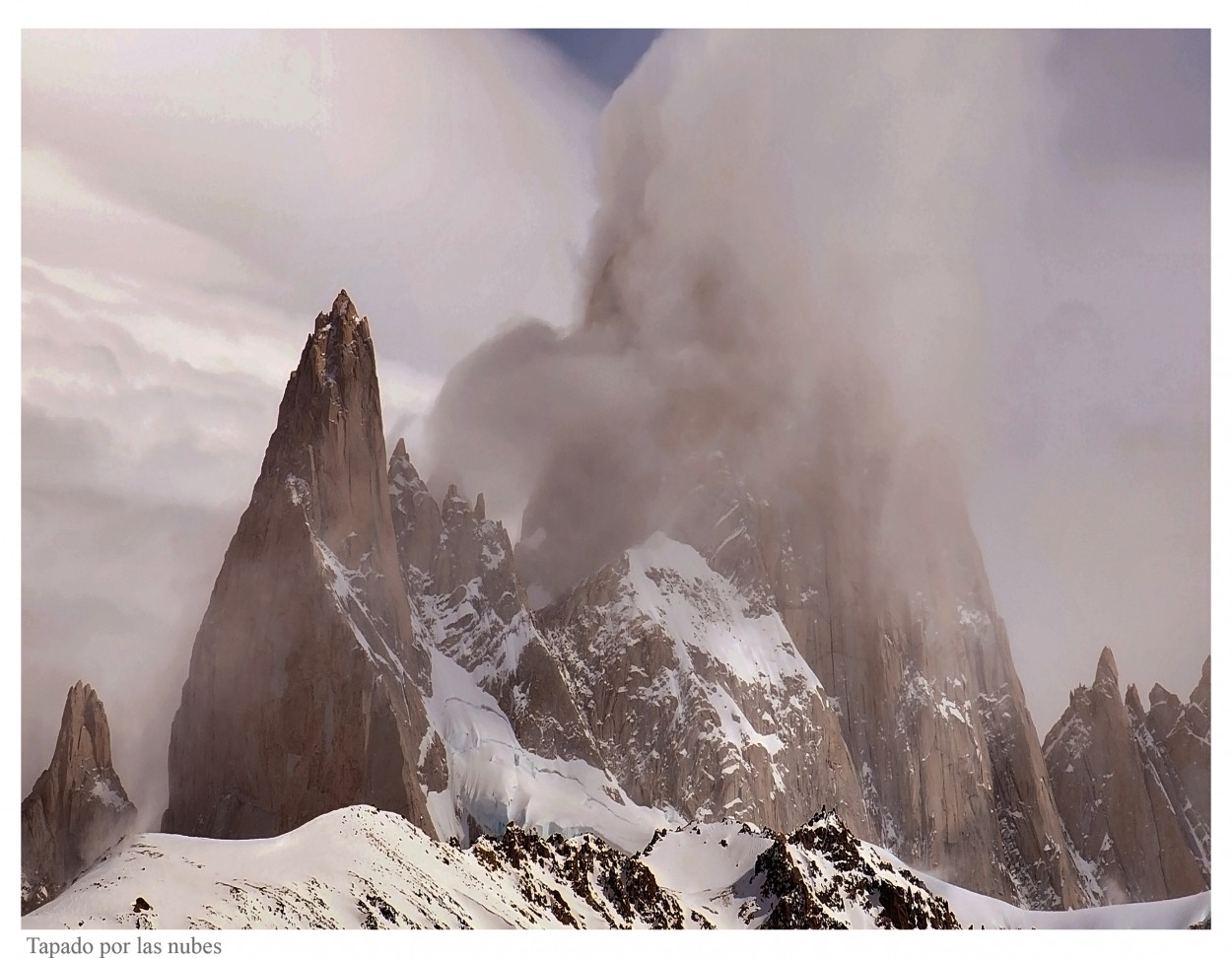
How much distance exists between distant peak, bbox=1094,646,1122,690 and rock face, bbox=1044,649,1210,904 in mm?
198

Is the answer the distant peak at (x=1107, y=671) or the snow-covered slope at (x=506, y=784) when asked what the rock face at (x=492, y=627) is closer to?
the snow-covered slope at (x=506, y=784)

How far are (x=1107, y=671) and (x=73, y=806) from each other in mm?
82802

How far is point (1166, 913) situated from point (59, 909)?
198 ft

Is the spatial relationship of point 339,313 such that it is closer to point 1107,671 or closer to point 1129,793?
point 1107,671

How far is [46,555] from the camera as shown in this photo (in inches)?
3177

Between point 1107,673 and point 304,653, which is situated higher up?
point 304,653

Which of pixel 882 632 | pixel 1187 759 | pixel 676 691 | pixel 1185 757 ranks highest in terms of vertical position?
pixel 882 632

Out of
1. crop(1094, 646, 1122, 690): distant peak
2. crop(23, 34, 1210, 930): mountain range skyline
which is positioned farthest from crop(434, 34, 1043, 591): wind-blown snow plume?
crop(1094, 646, 1122, 690): distant peak

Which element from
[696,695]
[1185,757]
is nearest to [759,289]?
[696,695]

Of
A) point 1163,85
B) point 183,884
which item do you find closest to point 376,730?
point 183,884

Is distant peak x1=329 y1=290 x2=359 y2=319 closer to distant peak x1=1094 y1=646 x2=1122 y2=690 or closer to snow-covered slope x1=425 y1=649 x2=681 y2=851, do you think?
snow-covered slope x1=425 y1=649 x2=681 y2=851

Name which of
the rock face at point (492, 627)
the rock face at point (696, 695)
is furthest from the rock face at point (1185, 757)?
the rock face at point (492, 627)

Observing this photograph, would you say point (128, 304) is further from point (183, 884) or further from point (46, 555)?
point (183, 884)

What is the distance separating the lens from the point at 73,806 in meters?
105
